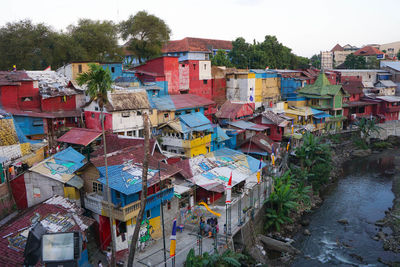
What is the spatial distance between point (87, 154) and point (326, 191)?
87.9 ft

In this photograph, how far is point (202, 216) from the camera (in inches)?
965

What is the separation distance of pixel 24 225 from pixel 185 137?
17099 mm

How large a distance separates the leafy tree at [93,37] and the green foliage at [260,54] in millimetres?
24036

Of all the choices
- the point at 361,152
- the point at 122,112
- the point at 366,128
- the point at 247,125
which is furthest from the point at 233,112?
the point at 366,128

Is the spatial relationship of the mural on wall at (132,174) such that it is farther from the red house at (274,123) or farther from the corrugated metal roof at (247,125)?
→ the red house at (274,123)

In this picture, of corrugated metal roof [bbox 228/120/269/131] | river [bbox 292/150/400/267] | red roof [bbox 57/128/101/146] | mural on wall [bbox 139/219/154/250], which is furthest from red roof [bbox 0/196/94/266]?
corrugated metal roof [bbox 228/120/269/131]

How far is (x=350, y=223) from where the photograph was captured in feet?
101

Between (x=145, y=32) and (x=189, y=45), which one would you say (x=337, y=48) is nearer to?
(x=189, y=45)

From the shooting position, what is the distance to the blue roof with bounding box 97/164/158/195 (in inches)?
755

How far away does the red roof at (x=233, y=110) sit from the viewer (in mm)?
41375

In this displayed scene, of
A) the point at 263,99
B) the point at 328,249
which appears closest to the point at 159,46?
the point at 263,99

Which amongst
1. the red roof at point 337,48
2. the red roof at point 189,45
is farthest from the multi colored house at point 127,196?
the red roof at point 337,48

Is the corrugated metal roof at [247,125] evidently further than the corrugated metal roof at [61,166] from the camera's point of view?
Yes

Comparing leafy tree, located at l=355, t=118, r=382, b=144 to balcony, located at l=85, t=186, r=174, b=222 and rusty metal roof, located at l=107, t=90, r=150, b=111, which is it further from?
balcony, located at l=85, t=186, r=174, b=222
